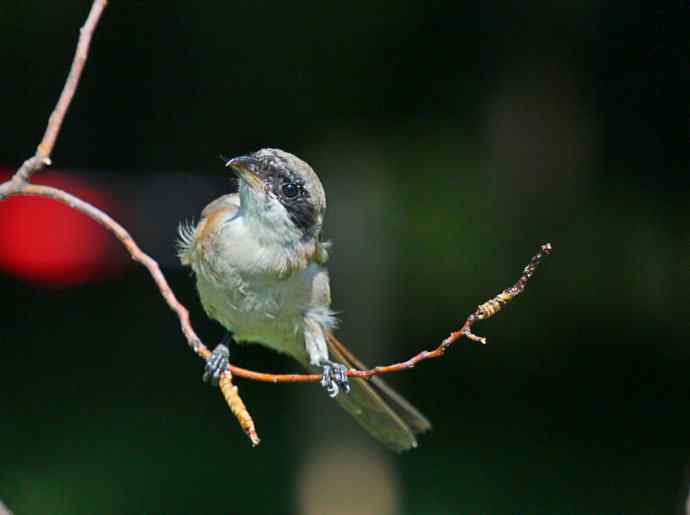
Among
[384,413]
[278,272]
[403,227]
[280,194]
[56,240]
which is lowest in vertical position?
[56,240]

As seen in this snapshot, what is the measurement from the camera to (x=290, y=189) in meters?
2.71

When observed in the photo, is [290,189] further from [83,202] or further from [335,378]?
[83,202]

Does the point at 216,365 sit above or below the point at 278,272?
below

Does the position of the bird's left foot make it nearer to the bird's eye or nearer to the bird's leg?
the bird's leg

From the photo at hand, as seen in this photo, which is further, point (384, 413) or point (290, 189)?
point (384, 413)

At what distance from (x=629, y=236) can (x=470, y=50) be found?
4.48ft

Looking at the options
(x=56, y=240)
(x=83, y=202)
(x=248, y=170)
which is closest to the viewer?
Result: (x=83, y=202)

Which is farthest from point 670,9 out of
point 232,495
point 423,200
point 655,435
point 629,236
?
point 232,495

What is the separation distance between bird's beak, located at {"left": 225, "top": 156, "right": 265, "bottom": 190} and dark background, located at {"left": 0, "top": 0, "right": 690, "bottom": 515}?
2905 millimetres

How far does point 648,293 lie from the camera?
588cm

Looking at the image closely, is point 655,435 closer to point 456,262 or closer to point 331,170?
point 456,262

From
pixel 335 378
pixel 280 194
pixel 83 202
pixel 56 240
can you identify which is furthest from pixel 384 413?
pixel 56 240

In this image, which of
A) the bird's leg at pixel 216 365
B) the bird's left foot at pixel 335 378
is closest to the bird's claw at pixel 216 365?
the bird's leg at pixel 216 365

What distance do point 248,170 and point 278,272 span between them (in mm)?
A: 310
